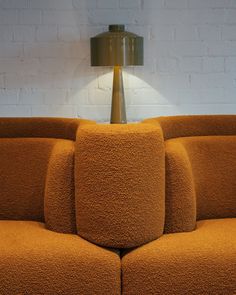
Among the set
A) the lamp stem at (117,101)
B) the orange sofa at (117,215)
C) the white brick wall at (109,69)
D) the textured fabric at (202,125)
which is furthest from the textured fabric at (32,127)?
the white brick wall at (109,69)

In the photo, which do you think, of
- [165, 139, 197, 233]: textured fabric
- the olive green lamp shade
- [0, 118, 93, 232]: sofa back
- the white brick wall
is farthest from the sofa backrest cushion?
the white brick wall

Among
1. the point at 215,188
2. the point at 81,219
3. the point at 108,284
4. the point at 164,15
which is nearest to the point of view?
the point at 108,284

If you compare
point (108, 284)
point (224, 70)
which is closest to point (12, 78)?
point (224, 70)

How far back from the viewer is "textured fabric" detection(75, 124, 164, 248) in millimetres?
1844

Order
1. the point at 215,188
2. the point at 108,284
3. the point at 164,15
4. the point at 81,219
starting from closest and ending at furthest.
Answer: the point at 108,284, the point at 81,219, the point at 215,188, the point at 164,15

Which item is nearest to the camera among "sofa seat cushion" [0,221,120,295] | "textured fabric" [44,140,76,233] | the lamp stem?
"sofa seat cushion" [0,221,120,295]

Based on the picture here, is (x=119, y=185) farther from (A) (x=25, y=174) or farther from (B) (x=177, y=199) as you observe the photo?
(A) (x=25, y=174)

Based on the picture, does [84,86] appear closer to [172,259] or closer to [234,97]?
[234,97]

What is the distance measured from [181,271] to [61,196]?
529 millimetres

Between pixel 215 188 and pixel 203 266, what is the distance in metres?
0.52

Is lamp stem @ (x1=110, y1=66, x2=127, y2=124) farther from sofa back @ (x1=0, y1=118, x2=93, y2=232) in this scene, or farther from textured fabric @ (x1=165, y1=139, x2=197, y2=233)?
textured fabric @ (x1=165, y1=139, x2=197, y2=233)

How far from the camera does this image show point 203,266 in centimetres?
177

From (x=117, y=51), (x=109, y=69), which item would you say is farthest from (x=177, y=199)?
(x=109, y=69)

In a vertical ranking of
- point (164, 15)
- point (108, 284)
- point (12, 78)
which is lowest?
point (108, 284)
